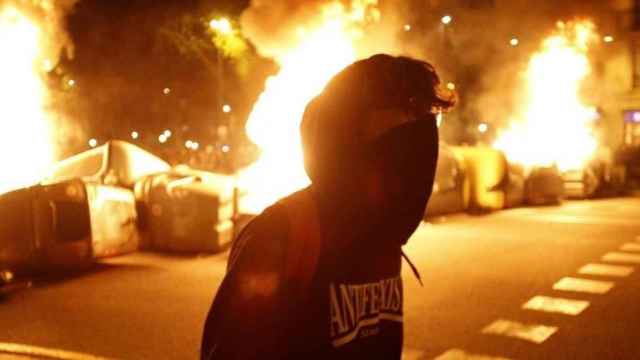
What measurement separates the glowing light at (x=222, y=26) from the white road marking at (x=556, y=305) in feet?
Answer: 66.0

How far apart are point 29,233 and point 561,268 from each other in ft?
22.4

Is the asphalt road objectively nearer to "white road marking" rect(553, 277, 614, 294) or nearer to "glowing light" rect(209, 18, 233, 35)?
"white road marking" rect(553, 277, 614, 294)

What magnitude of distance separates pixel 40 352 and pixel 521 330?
4.14 metres

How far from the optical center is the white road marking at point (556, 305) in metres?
7.96

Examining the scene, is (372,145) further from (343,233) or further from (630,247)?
(630,247)

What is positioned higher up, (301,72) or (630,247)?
(301,72)

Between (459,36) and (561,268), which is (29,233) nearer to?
(561,268)

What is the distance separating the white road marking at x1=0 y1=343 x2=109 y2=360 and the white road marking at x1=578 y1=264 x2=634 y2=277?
20.9ft

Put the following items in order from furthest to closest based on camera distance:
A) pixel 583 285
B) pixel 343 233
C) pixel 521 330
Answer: pixel 583 285, pixel 521 330, pixel 343 233

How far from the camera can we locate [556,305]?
820 centimetres

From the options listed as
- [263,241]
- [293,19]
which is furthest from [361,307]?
[293,19]

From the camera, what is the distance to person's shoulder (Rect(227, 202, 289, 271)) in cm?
171

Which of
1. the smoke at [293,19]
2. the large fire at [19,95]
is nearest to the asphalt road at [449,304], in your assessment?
the large fire at [19,95]

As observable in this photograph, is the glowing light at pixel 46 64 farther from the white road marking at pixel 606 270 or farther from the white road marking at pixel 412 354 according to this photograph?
the white road marking at pixel 412 354
